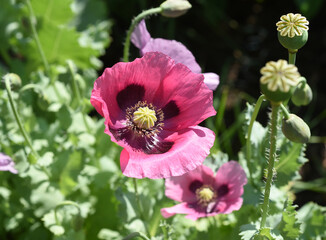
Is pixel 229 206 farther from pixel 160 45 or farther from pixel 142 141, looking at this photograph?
pixel 160 45

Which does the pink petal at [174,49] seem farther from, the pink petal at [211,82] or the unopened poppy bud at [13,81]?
the unopened poppy bud at [13,81]

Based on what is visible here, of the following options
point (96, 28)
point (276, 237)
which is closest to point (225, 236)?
point (276, 237)

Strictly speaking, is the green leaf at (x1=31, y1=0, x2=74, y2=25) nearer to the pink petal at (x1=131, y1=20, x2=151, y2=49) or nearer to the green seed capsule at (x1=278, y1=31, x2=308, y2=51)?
the pink petal at (x1=131, y1=20, x2=151, y2=49)

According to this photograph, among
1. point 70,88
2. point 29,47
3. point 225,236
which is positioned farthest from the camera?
point 29,47

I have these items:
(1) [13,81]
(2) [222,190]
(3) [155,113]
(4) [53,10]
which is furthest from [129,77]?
(4) [53,10]

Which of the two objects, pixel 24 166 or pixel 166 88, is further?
pixel 24 166

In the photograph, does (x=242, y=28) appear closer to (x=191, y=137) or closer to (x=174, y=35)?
(x=174, y=35)
